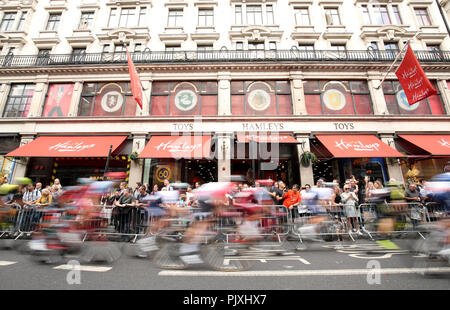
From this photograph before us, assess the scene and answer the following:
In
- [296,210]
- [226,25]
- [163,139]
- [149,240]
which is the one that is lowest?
[149,240]

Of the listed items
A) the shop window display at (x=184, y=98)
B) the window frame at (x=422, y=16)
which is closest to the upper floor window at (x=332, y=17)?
the window frame at (x=422, y=16)

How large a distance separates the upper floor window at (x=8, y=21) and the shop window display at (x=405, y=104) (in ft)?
100

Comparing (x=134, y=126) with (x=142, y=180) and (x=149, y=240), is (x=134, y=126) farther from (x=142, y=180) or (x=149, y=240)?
(x=149, y=240)

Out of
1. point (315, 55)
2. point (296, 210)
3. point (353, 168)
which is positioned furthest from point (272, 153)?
point (315, 55)

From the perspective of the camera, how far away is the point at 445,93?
45.3 ft

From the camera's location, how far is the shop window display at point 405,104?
13.6 metres

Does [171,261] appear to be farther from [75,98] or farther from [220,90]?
[75,98]

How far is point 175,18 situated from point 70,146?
13.0 m

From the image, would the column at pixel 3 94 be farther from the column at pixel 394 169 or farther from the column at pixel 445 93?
the column at pixel 445 93

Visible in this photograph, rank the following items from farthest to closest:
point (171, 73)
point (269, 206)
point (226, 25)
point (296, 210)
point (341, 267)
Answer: point (226, 25) < point (171, 73) < point (296, 210) < point (269, 206) < point (341, 267)

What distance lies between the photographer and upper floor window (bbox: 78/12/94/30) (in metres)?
16.5

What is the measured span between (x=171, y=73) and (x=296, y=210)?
12515mm

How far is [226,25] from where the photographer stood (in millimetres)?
16031

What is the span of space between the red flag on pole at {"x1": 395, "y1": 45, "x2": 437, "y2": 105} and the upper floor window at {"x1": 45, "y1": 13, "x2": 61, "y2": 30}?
1013 inches
